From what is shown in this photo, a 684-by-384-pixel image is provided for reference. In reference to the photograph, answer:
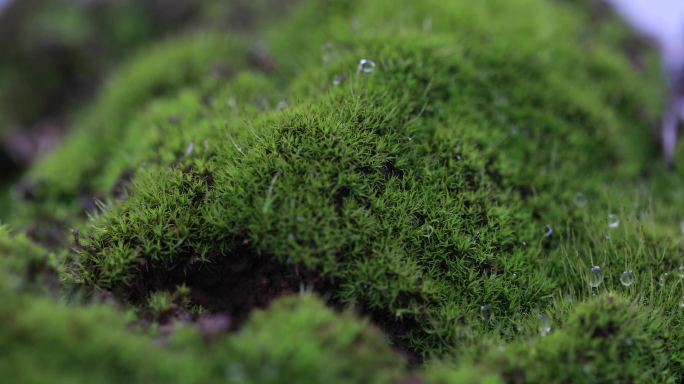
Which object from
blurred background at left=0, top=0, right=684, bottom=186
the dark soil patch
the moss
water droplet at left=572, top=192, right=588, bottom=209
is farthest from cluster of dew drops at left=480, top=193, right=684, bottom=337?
blurred background at left=0, top=0, right=684, bottom=186

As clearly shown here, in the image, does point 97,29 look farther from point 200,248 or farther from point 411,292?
point 411,292

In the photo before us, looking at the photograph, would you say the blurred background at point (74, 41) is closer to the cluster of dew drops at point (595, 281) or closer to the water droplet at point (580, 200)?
the water droplet at point (580, 200)

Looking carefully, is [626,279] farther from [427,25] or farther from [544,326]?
[427,25]

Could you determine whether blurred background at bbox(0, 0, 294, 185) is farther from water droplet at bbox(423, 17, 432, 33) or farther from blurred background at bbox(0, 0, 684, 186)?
water droplet at bbox(423, 17, 432, 33)

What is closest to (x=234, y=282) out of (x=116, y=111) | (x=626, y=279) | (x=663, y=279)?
(x=626, y=279)

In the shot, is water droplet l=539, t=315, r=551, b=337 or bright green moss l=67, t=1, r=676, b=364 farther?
bright green moss l=67, t=1, r=676, b=364
